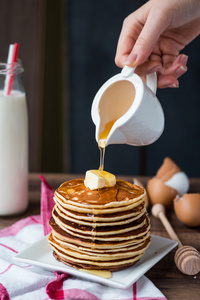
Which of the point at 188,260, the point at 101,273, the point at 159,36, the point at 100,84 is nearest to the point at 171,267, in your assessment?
the point at 188,260

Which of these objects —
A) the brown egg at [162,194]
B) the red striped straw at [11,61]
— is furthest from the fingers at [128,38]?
the brown egg at [162,194]

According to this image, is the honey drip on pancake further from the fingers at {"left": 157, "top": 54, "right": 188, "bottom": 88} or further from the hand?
the fingers at {"left": 157, "top": 54, "right": 188, "bottom": 88}

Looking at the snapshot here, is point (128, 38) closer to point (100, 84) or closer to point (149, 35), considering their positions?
point (149, 35)

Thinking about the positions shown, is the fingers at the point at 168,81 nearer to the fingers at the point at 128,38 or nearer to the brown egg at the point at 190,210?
the fingers at the point at 128,38

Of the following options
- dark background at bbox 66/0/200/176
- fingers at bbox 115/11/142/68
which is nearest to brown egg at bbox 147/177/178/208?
fingers at bbox 115/11/142/68

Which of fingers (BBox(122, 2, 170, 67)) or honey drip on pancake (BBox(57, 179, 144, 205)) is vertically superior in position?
fingers (BBox(122, 2, 170, 67))

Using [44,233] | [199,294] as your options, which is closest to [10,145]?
[44,233]
